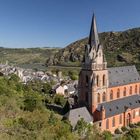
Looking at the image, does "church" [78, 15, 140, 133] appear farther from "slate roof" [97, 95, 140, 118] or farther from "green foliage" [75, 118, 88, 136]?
"green foliage" [75, 118, 88, 136]

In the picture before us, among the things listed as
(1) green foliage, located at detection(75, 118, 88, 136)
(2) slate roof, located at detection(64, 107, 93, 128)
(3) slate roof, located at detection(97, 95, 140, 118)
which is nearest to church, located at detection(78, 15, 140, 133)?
(3) slate roof, located at detection(97, 95, 140, 118)

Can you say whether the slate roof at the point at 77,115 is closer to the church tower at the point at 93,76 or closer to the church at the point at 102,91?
the church at the point at 102,91

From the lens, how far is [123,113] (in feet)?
194

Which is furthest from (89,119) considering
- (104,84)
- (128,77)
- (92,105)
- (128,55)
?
(128,55)

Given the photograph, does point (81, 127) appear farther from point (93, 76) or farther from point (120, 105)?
point (120, 105)

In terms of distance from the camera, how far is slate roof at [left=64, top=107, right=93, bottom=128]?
158 ft

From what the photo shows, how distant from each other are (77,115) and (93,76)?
910 centimetres

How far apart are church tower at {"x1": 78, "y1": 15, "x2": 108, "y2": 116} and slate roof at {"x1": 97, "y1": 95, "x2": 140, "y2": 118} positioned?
203cm

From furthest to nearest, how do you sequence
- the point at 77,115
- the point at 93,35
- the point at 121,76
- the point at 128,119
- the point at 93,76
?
the point at 121,76
the point at 128,119
the point at 93,35
the point at 93,76
the point at 77,115

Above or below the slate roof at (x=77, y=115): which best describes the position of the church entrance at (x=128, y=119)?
below

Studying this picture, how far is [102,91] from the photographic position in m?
56.6

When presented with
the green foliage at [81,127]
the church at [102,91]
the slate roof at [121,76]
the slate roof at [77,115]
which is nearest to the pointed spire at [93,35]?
the church at [102,91]

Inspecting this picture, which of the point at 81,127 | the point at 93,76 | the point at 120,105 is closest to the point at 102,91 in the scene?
the point at 93,76

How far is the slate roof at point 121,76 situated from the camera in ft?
198
